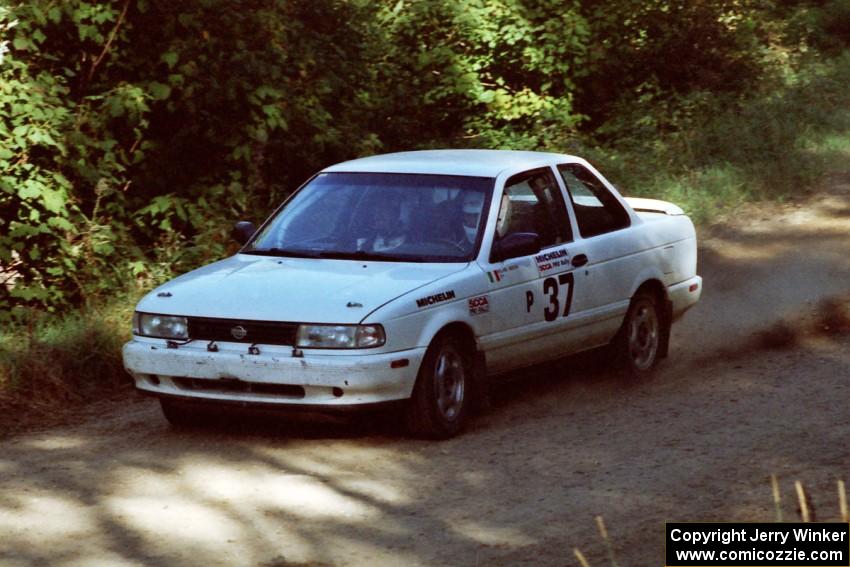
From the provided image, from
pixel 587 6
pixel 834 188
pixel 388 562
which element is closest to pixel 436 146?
pixel 587 6

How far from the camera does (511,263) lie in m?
9.09

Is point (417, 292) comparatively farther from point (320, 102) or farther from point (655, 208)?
point (320, 102)

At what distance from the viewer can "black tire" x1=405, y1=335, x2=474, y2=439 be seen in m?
8.30

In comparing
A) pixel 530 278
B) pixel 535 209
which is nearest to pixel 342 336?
pixel 530 278

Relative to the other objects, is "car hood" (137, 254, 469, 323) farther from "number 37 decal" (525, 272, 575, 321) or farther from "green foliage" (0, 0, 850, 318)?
"green foliage" (0, 0, 850, 318)

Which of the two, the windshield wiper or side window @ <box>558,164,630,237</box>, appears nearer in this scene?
the windshield wiper

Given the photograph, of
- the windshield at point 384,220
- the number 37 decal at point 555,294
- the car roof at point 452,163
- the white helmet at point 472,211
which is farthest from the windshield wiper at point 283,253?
the number 37 decal at point 555,294

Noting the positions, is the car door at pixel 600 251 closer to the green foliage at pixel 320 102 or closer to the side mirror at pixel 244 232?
the side mirror at pixel 244 232

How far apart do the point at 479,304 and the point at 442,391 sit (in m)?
0.57

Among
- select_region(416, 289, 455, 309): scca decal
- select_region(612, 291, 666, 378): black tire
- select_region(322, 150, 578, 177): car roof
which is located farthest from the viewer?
select_region(612, 291, 666, 378): black tire

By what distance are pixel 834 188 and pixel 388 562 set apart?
13.4m

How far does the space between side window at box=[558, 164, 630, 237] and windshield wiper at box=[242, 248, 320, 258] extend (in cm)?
185

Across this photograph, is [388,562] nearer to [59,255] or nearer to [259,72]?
[59,255]

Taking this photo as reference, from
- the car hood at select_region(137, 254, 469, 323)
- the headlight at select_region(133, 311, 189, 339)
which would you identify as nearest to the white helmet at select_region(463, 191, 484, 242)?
the car hood at select_region(137, 254, 469, 323)
